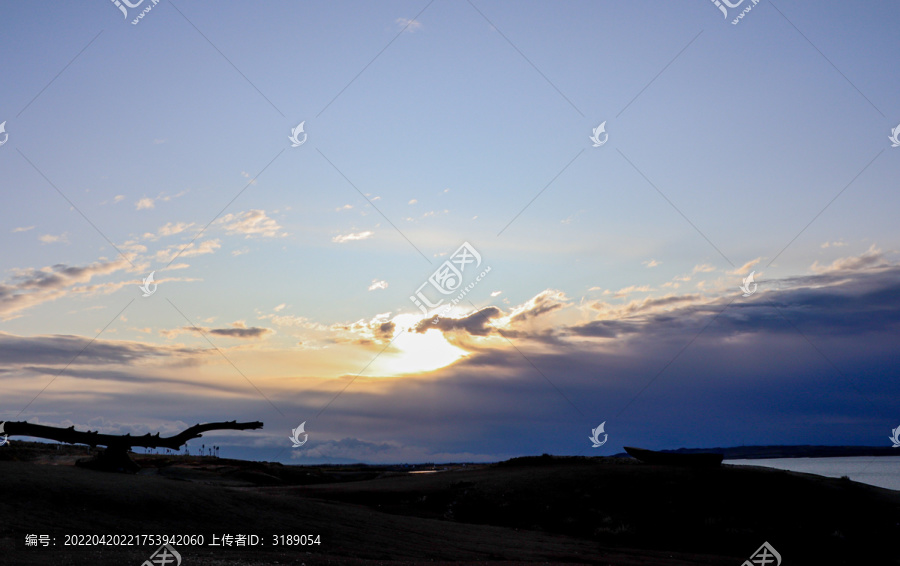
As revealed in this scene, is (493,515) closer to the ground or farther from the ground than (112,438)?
closer to the ground

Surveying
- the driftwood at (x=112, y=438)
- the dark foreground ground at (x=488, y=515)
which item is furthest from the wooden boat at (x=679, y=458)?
the driftwood at (x=112, y=438)

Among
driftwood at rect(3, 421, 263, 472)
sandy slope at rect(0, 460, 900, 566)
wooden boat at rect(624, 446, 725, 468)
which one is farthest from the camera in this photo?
wooden boat at rect(624, 446, 725, 468)

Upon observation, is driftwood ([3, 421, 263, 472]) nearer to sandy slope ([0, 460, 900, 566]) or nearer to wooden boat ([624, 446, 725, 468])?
sandy slope ([0, 460, 900, 566])

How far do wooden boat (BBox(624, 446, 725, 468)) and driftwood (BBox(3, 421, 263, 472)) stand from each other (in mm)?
28059

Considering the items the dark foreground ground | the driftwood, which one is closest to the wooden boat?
the dark foreground ground

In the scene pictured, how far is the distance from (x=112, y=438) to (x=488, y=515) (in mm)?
18997

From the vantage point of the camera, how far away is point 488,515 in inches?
1377

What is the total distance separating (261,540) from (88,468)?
9.85m

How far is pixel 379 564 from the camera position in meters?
17.5

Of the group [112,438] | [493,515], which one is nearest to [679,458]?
[493,515]

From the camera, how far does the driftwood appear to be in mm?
24281

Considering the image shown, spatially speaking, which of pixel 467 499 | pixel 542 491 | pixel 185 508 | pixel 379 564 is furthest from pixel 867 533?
pixel 185 508

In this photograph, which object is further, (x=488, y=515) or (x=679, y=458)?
(x=679, y=458)

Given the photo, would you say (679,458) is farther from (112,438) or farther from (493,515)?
(112,438)
